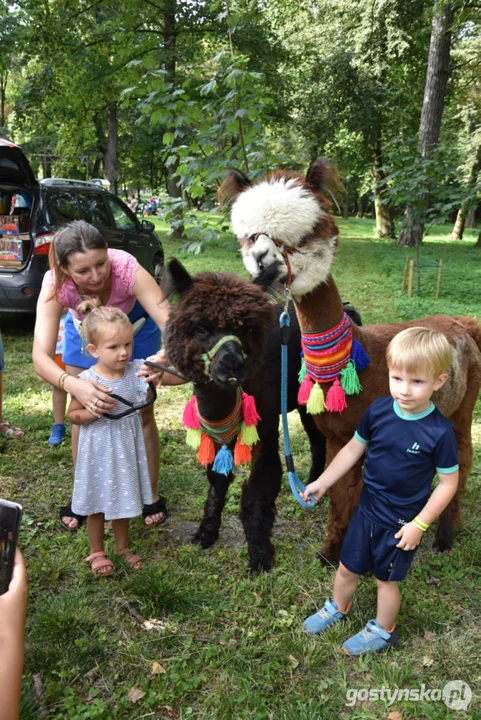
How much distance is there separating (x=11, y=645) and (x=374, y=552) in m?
1.65

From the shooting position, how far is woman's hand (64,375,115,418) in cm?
234

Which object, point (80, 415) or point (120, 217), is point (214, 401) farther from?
point (120, 217)

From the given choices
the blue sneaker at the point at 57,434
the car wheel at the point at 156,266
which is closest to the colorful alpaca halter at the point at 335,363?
the blue sneaker at the point at 57,434

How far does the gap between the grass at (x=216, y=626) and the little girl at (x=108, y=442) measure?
1.09 ft

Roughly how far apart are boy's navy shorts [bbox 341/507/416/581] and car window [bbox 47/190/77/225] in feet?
19.8

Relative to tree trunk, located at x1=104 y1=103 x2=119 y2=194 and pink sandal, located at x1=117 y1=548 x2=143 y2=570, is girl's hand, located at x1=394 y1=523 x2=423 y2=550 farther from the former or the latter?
tree trunk, located at x1=104 y1=103 x2=119 y2=194

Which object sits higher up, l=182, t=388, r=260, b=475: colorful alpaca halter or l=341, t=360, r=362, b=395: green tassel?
l=341, t=360, r=362, b=395: green tassel

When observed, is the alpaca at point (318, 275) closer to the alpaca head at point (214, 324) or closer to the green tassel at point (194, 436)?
the alpaca head at point (214, 324)

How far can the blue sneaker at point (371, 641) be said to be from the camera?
225 cm

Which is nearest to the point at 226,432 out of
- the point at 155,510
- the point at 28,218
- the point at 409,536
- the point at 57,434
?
the point at 409,536

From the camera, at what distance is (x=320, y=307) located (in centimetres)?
245

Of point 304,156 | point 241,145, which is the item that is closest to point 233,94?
point 241,145

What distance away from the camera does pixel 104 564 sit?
2.70 m

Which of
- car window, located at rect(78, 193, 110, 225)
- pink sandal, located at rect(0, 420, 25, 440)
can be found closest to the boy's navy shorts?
pink sandal, located at rect(0, 420, 25, 440)
